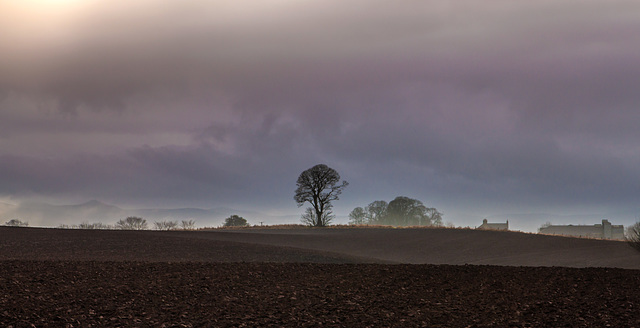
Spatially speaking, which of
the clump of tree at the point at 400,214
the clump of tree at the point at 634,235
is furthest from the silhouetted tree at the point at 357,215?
the clump of tree at the point at 634,235

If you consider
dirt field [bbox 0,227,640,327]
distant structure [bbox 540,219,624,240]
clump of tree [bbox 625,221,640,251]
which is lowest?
dirt field [bbox 0,227,640,327]

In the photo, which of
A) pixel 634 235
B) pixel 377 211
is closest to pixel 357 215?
pixel 377 211

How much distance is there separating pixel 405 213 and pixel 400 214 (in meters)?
0.76

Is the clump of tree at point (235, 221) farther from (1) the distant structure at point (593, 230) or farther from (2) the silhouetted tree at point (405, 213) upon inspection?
(1) the distant structure at point (593, 230)

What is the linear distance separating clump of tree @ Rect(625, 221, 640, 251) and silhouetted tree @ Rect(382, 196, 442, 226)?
150 feet

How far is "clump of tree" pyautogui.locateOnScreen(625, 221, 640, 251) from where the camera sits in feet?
84.4

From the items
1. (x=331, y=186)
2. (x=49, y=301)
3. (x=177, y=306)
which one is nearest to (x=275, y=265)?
(x=177, y=306)

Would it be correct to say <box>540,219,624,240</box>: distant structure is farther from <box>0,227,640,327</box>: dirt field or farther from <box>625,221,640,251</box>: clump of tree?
<box>0,227,640,327</box>: dirt field

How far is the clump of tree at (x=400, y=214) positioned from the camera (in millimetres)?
72750

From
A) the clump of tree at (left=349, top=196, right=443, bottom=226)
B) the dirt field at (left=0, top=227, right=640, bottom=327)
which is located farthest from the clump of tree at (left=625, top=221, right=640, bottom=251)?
the clump of tree at (left=349, top=196, right=443, bottom=226)

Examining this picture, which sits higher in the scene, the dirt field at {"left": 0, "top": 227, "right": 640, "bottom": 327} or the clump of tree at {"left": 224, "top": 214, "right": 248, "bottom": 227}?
the clump of tree at {"left": 224, "top": 214, "right": 248, "bottom": 227}

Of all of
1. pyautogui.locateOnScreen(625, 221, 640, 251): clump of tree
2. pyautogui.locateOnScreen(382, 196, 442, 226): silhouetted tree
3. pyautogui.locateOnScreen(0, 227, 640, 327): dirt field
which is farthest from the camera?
pyautogui.locateOnScreen(382, 196, 442, 226): silhouetted tree

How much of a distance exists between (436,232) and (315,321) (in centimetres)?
2952

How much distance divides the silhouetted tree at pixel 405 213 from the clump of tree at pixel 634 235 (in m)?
45.6
